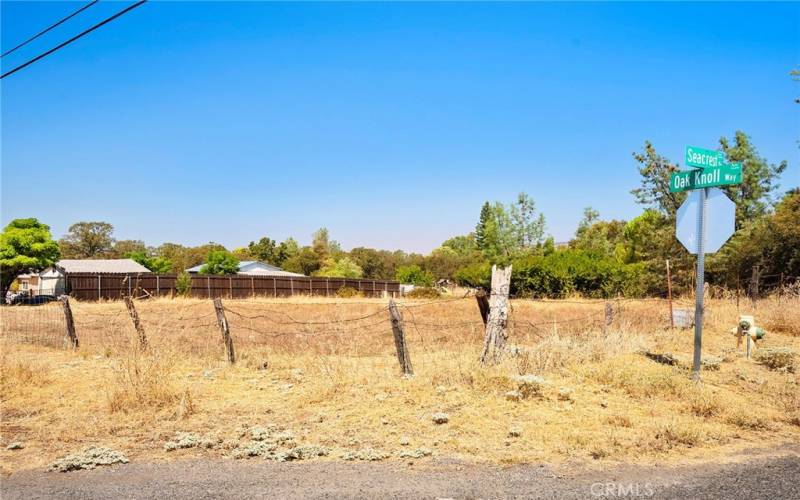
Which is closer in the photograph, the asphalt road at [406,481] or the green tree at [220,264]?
the asphalt road at [406,481]

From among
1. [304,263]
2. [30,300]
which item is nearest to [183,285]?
[30,300]

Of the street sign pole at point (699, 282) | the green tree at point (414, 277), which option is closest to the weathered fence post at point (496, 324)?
the street sign pole at point (699, 282)

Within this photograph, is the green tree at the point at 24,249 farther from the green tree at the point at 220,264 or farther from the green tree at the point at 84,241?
the green tree at the point at 84,241

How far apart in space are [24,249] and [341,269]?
4160 centimetres

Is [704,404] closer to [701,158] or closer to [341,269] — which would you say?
[701,158]

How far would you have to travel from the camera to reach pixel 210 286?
1703 inches

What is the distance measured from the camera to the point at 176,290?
41.6m

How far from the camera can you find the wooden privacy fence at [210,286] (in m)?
40.4

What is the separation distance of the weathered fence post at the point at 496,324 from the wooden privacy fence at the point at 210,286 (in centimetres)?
3230

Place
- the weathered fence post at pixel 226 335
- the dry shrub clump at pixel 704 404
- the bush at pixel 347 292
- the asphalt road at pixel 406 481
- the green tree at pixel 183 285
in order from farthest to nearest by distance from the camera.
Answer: the bush at pixel 347 292
the green tree at pixel 183 285
the weathered fence post at pixel 226 335
the dry shrub clump at pixel 704 404
the asphalt road at pixel 406 481

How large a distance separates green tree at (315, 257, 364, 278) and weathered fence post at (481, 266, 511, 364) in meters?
68.2

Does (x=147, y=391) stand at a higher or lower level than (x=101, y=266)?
lower

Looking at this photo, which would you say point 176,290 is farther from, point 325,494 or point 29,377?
point 325,494

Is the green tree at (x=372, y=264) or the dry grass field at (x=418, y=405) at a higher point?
the green tree at (x=372, y=264)
